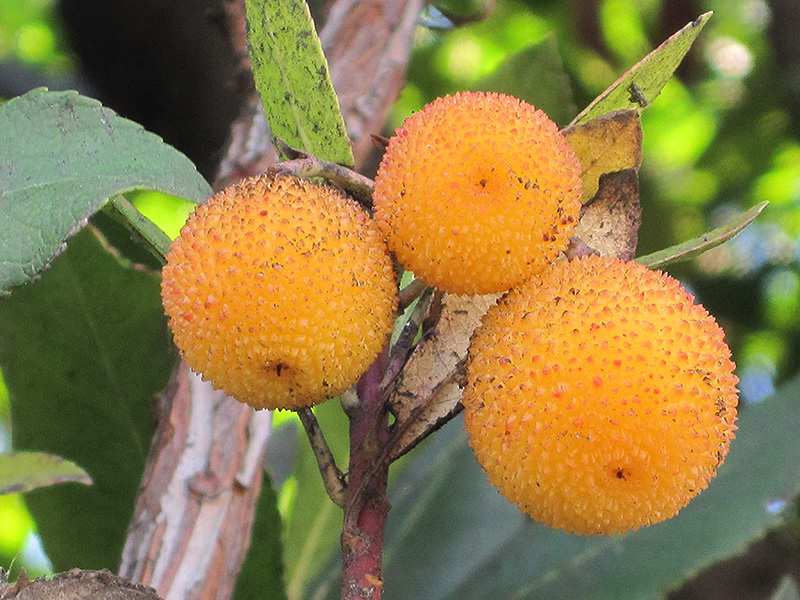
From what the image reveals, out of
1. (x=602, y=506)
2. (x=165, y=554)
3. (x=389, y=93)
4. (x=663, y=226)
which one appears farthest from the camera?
(x=663, y=226)

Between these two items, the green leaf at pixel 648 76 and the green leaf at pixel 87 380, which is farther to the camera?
the green leaf at pixel 87 380

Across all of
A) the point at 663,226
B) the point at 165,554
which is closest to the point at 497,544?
the point at 165,554

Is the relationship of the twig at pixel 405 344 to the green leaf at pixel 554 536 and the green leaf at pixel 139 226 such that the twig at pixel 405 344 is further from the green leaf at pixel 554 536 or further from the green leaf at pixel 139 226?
the green leaf at pixel 554 536

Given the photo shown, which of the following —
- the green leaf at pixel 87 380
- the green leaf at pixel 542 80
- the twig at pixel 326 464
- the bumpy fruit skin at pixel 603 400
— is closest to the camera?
the bumpy fruit skin at pixel 603 400

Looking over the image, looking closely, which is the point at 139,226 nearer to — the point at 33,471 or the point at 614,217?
the point at 33,471

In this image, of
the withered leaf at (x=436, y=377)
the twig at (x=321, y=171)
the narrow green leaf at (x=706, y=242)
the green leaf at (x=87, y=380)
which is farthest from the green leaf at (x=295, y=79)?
the green leaf at (x=87, y=380)

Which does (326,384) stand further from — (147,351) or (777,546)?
(777,546)
